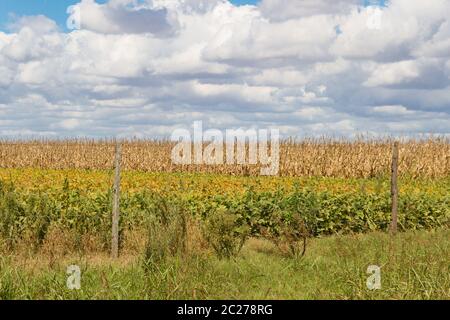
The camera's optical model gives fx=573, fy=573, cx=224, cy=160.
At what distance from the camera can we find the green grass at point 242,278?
7289 mm

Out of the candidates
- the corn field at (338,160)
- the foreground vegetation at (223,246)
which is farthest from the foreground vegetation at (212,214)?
the corn field at (338,160)

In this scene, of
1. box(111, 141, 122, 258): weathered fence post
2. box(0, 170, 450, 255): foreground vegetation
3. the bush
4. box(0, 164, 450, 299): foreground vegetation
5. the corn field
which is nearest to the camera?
box(0, 164, 450, 299): foreground vegetation

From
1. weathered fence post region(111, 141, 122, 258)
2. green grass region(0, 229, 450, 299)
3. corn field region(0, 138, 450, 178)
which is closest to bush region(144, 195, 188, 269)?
green grass region(0, 229, 450, 299)

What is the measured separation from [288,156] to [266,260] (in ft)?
73.2

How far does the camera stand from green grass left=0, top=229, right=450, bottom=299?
7289 mm

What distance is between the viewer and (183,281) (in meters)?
7.57

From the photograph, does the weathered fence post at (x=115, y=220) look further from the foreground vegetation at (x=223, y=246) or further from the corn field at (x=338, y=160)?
the corn field at (x=338, y=160)

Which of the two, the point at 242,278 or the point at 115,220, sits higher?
the point at 115,220

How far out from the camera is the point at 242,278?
8.20 metres

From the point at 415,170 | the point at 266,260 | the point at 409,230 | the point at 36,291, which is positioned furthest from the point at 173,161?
the point at 36,291

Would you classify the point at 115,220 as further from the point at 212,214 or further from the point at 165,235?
the point at 165,235

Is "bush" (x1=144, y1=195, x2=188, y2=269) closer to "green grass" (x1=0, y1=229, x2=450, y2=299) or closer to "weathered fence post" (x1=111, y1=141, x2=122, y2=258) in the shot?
"green grass" (x1=0, y1=229, x2=450, y2=299)

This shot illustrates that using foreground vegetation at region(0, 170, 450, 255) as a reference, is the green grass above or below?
below

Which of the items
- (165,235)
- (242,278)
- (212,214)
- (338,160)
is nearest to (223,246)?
(212,214)
